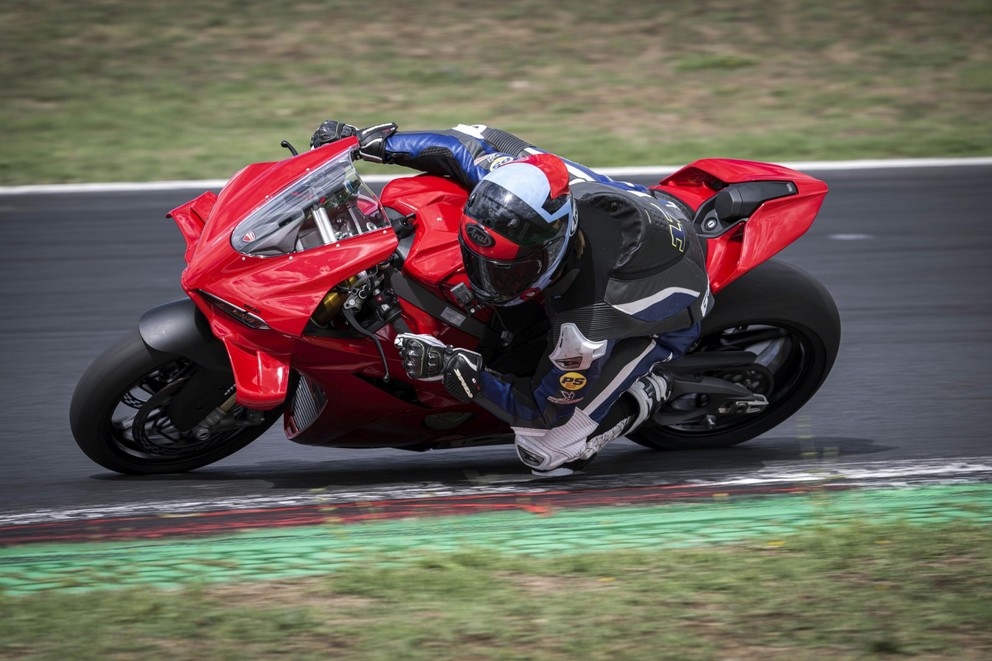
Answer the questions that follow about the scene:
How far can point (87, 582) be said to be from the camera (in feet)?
12.3

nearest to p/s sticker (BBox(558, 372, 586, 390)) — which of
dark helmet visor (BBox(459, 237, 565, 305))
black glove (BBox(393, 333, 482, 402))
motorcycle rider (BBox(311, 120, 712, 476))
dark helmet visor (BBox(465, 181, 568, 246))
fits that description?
motorcycle rider (BBox(311, 120, 712, 476))

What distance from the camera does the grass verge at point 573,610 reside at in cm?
329

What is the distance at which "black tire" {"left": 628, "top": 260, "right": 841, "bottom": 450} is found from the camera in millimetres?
4562

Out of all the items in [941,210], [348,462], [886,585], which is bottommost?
[886,585]

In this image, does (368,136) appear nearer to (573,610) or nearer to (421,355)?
(421,355)

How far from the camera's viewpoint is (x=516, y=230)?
3.77 m

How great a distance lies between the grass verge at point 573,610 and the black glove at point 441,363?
55 cm

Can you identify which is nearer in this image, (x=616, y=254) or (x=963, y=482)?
(x=616, y=254)

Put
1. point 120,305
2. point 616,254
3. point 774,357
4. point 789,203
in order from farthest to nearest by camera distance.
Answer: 1. point 120,305
2. point 774,357
3. point 789,203
4. point 616,254

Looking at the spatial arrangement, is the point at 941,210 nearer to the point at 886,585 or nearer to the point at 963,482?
the point at 963,482

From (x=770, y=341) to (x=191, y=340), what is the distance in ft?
7.45

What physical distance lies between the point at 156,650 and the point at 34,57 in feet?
29.0

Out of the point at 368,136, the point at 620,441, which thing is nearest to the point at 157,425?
the point at 368,136

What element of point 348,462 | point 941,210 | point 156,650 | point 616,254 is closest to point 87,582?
point 156,650
